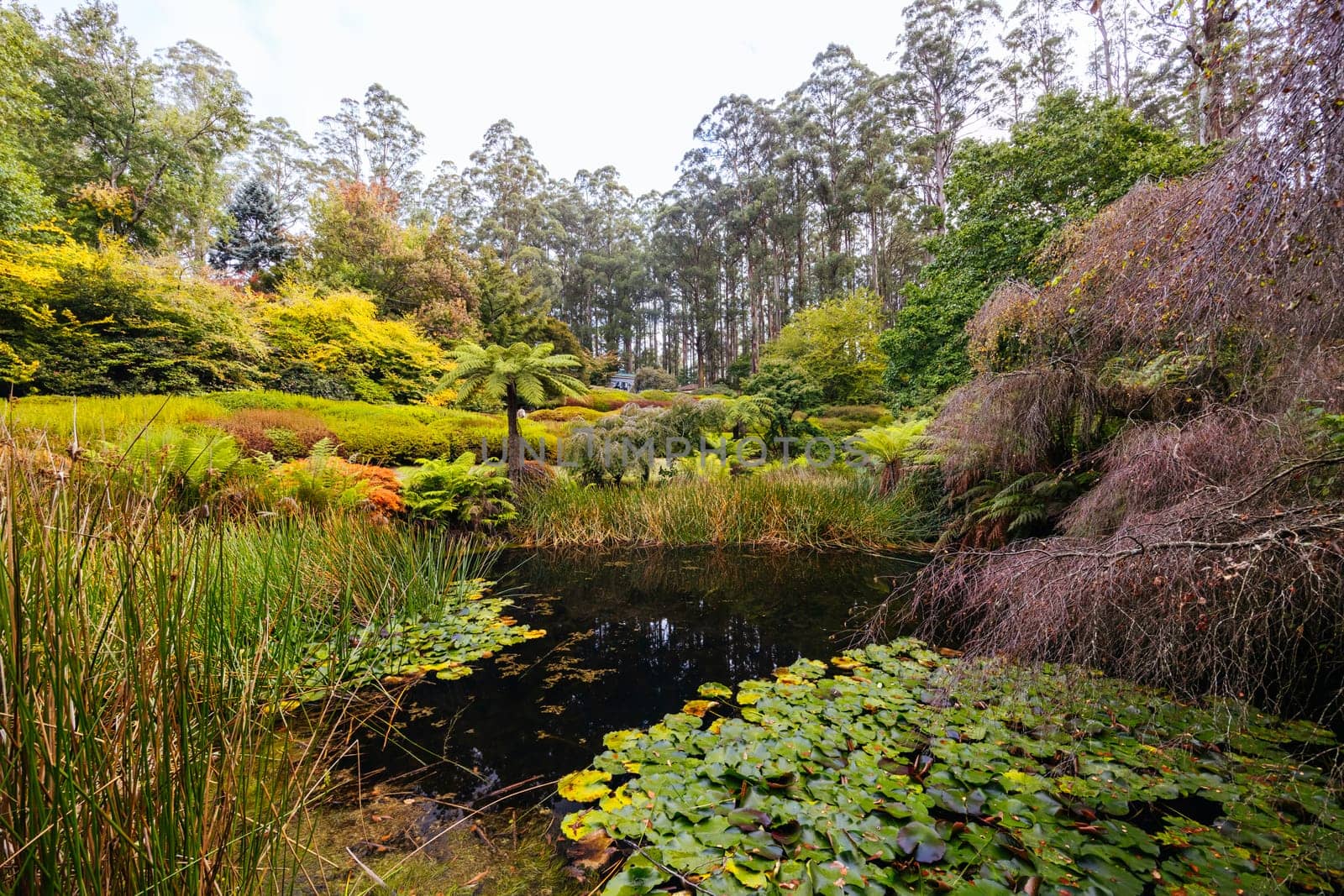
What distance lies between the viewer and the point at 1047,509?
4.11 m

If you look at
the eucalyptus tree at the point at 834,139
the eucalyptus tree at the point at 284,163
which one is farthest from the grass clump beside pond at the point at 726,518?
the eucalyptus tree at the point at 284,163

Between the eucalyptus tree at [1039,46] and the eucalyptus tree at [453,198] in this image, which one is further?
the eucalyptus tree at [453,198]

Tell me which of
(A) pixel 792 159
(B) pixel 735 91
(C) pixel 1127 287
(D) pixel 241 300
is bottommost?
(C) pixel 1127 287

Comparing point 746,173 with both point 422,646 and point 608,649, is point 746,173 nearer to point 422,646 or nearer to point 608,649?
point 608,649

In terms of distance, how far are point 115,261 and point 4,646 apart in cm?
1220

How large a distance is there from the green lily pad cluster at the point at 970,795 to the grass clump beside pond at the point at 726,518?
3486mm

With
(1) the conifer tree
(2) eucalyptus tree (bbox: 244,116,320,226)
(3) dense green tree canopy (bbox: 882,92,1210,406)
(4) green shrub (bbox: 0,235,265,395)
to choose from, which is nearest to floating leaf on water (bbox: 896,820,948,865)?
(3) dense green tree canopy (bbox: 882,92,1210,406)

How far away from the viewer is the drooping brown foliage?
1.45 metres

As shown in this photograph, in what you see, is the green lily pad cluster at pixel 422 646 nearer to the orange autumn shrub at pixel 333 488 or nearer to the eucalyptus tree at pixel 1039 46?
the orange autumn shrub at pixel 333 488

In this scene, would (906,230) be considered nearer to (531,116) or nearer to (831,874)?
(531,116)

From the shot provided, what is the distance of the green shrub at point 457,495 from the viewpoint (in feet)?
17.2

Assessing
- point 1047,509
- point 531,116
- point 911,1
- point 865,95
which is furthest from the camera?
point 531,116

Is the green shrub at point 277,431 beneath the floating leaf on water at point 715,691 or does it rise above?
above

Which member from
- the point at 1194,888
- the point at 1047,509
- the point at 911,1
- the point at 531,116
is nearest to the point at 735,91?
the point at 911,1
